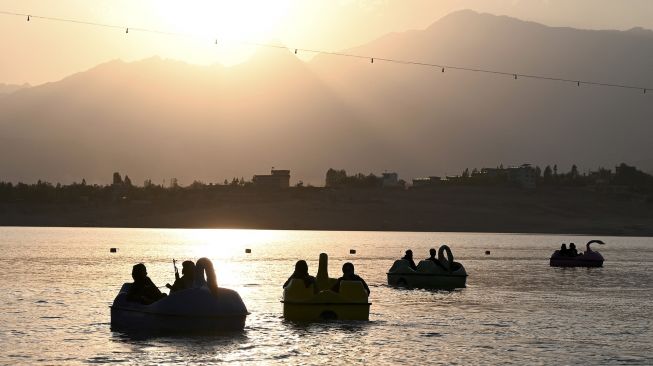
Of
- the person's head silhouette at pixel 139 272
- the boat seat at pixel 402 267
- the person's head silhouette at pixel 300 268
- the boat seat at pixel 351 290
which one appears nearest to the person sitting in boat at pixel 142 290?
the person's head silhouette at pixel 139 272

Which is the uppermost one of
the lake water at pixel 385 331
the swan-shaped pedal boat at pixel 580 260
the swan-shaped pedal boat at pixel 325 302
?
the swan-shaped pedal boat at pixel 580 260

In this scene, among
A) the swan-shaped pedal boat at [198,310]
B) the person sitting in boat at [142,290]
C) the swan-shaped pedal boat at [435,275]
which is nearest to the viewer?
the swan-shaped pedal boat at [198,310]

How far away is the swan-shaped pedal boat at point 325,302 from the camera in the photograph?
36.0m

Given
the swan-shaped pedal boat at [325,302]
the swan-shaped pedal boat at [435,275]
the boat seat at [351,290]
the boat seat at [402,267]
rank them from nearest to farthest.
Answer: the swan-shaped pedal boat at [325,302], the boat seat at [351,290], the swan-shaped pedal boat at [435,275], the boat seat at [402,267]

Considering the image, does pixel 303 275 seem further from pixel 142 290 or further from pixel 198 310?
pixel 142 290

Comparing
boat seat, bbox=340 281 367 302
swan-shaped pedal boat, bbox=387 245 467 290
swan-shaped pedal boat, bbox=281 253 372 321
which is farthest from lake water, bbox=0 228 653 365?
boat seat, bbox=340 281 367 302

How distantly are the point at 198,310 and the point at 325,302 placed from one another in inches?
224

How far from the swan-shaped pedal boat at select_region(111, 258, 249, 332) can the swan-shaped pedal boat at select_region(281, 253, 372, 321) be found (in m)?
3.74

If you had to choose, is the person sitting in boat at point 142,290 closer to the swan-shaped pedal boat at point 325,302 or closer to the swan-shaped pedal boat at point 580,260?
the swan-shaped pedal boat at point 325,302

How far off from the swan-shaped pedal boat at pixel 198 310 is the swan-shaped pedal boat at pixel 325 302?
3735 mm

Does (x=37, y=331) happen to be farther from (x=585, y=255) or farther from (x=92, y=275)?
(x=585, y=255)

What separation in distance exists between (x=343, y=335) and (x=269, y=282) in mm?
28501

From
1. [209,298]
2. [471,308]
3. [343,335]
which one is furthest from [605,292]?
[209,298]

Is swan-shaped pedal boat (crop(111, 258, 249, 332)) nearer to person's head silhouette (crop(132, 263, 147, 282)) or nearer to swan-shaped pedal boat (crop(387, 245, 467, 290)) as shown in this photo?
person's head silhouette (crop(132, 263, 147, 282))
